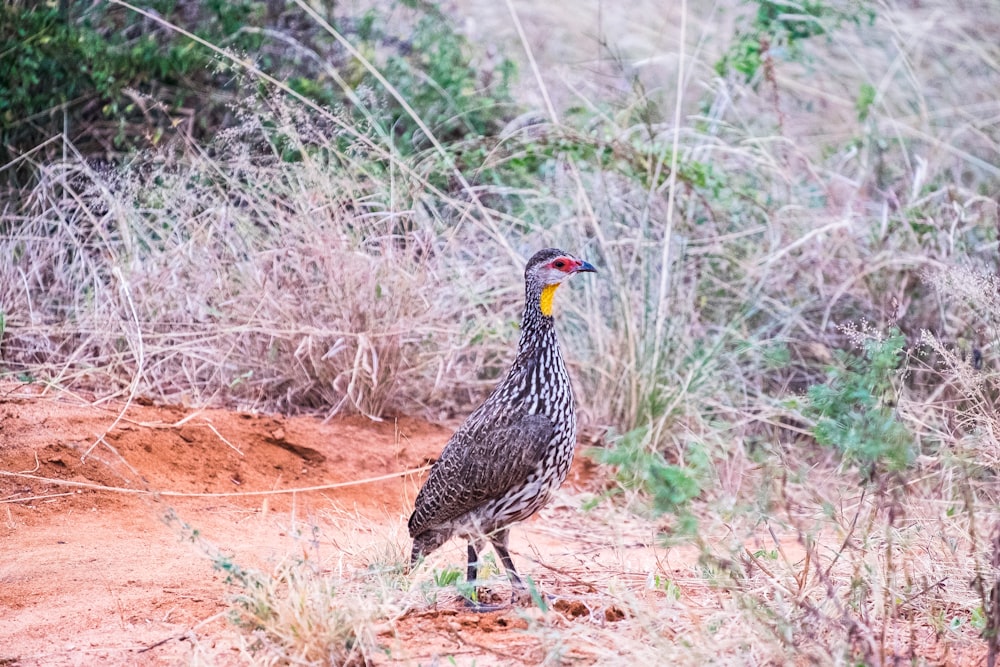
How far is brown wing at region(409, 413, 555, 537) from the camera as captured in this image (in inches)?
155

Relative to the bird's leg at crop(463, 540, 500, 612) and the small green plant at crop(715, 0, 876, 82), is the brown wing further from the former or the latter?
the small green plant at crop(715, 0, 876, 82)

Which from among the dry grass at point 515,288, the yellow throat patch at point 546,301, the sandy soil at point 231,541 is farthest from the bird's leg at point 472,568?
the dry grass at point 515,288

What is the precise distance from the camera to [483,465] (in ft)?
13.1

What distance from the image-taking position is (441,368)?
20.0ft

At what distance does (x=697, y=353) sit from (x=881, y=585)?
9.41 ft

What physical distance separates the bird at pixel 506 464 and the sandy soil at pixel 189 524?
6.9 inches

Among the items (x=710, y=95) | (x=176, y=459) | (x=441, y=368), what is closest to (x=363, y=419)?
(x=441, y=368)

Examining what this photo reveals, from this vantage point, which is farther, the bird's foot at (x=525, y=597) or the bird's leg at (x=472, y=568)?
the bird's leg at (x=472, y=568)

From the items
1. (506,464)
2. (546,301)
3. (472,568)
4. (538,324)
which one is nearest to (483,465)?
(506,464)

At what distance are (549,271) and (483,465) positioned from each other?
0.82 metres

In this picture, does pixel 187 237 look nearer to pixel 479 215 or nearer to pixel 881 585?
pixel 479 215

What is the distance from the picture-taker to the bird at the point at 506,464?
394cm

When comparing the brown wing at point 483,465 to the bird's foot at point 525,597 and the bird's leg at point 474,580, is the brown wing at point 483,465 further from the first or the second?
the bird's foot at point 525,597

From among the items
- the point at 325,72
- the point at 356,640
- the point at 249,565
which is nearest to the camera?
the point at 356,640
